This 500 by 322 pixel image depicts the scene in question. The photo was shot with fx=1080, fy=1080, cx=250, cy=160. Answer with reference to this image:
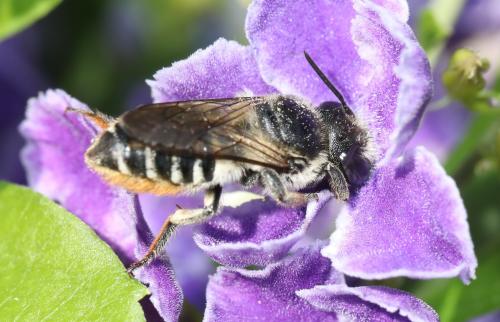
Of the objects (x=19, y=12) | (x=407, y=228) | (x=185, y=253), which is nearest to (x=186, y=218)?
(x=407, y=228)

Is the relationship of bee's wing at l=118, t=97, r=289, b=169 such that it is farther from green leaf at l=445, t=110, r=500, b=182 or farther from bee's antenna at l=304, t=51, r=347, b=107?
green leaf at l=445, t=110, r=500, b=182

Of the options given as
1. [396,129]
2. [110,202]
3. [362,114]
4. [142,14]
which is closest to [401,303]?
[396,129]

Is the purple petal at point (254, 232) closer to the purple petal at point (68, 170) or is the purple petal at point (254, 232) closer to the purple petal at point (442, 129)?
the purple petal at point (68, 170)

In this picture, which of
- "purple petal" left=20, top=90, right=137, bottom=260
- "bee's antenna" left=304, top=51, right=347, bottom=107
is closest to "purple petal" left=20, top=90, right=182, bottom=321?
"purple petal" left=20, top=90, right=137, bottom=260

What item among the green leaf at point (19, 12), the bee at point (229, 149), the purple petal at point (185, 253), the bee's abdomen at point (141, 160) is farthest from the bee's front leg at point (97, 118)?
the green leaf at point (19, 12)

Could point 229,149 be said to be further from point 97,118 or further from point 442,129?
point 442,129
